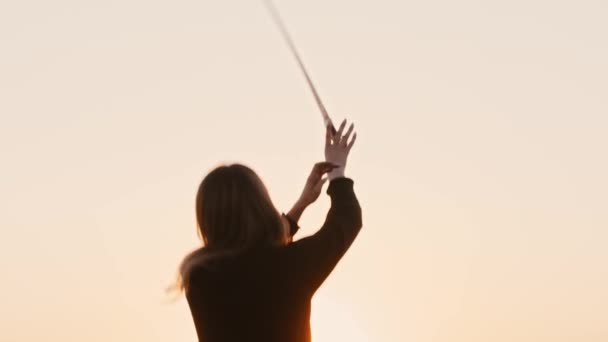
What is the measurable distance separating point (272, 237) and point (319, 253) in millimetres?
224

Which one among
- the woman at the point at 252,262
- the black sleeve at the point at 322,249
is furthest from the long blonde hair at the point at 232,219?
the black sleeve at the point at 322,249

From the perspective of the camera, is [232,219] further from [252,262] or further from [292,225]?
[292,225]

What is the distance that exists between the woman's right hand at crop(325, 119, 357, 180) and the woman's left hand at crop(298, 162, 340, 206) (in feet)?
0.09

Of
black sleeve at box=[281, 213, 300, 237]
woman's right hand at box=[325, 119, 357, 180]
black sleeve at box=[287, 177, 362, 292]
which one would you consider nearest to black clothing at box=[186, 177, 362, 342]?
black sleeve at box=[287, 177, 362, 292]

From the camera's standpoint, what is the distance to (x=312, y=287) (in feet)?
15.6

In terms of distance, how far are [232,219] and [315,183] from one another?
2.68ft

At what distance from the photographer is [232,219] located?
484cm

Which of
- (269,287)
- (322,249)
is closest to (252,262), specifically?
(269,287)

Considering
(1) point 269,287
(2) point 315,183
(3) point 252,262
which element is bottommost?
(1) point 269,287

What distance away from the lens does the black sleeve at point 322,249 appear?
15.5ft

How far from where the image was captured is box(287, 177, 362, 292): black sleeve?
471 centimetres

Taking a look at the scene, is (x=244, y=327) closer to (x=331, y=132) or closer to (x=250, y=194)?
(x=250, y=194)

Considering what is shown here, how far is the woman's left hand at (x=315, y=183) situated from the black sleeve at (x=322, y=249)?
43 cm

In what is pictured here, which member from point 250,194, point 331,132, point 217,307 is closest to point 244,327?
point 217,307
